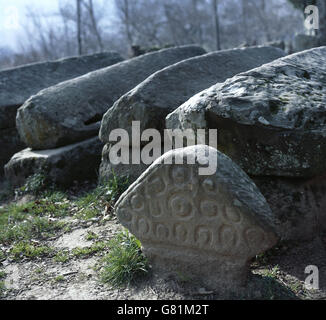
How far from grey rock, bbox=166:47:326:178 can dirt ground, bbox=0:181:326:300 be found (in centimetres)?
62

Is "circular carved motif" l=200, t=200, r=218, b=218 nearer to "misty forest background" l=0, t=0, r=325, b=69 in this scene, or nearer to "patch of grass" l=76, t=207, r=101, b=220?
"patch of grass" l=76, t=207, r=101, b=220

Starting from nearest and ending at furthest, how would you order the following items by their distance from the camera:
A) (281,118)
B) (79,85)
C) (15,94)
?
(281,118), (79,85), (15,94)

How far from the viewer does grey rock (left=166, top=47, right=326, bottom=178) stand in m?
3.08

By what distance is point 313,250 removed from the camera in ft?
10.4

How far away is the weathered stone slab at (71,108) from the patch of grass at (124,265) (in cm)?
306

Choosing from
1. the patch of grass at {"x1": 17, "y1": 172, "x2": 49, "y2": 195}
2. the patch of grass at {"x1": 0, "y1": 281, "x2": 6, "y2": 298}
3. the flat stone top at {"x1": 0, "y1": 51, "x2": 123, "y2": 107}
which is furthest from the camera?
the flat stone top at {"x1": 0, "y1": 51, "x2": 123, "y2": 107}

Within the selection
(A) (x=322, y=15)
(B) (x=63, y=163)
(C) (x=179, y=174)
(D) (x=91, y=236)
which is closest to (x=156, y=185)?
(C) (x=179, y=174)

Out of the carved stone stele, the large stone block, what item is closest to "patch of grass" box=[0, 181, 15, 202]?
the large stone block

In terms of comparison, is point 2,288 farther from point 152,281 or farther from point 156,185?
point 156,185

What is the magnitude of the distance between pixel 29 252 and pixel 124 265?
1.27 m

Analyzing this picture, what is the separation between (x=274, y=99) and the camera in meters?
3.20
